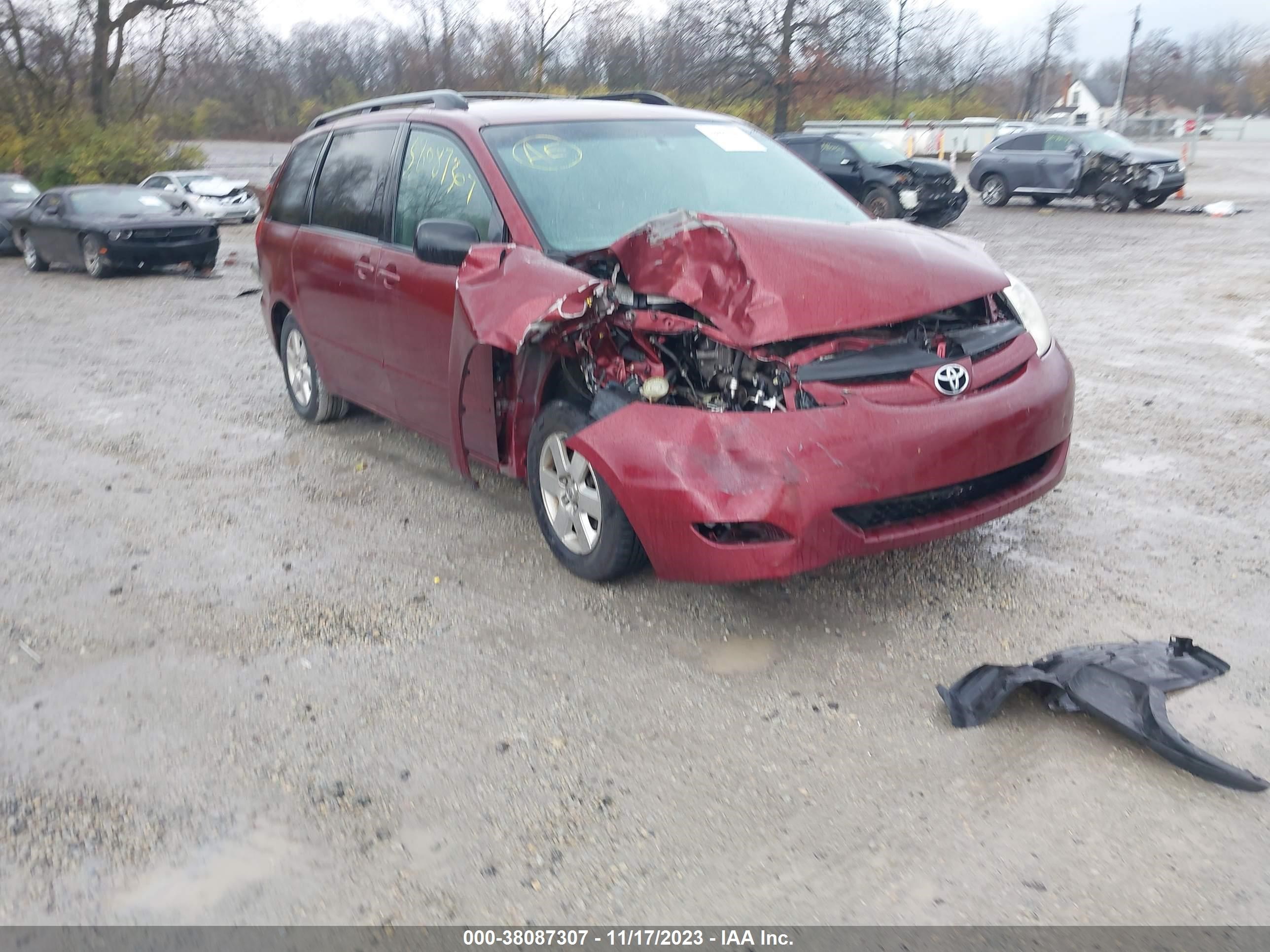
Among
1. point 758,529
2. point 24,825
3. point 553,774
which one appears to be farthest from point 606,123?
point 24,825

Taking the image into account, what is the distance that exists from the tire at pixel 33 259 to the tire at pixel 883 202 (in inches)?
526

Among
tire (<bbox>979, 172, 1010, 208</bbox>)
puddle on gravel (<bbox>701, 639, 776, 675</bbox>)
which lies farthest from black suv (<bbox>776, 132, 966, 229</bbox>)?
puddle on gravel (<bbox>701, 639, 776, 675</bbox>)

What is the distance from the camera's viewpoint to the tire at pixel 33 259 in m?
17.9

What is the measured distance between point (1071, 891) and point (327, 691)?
90.8 inches

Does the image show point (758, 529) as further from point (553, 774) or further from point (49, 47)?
point (49, 47)

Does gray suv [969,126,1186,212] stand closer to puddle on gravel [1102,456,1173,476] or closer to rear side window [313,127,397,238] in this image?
puddle on gravel [1102,456,1173,476]

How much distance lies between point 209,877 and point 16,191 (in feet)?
72.7

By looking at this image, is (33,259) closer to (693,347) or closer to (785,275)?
(693,347)

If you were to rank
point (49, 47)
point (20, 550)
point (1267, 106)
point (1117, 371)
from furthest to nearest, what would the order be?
point (1267, 106) → point (49, 47) → point (1117, 371) → point (20, 550)

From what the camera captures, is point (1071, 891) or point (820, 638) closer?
point (1071, 891)

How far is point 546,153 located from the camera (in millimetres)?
4887

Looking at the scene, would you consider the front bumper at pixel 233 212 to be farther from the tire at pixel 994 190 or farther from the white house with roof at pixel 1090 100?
the white house with roof at pixel 1090 100

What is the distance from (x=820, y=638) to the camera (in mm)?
3943

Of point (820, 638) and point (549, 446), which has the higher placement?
point (549, 446)
